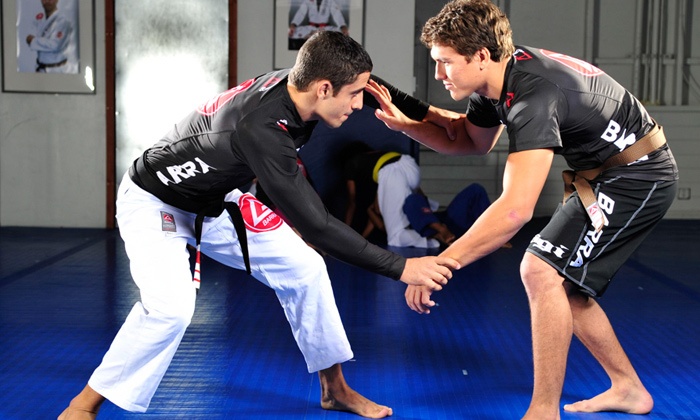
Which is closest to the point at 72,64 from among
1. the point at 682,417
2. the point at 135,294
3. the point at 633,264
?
the point at 135,294

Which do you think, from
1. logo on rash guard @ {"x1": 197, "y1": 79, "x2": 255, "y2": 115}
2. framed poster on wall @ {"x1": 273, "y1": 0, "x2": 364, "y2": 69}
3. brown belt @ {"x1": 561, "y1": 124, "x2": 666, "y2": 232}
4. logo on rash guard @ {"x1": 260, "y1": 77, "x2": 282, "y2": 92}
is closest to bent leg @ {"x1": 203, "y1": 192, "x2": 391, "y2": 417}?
logo on rash guard @ {"x1": 197, "y1": 79, "x2": 255, "y2": 115}

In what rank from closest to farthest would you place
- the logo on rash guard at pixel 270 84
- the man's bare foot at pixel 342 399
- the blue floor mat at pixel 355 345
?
the logo on rash guard at pixel 270 84
the man's bare foot at pixel 342 399
the blue floor mat at pixel 355 345

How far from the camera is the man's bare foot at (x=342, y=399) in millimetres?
2821

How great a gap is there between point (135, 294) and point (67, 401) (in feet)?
6.03

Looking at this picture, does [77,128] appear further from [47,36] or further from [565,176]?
[565,176]

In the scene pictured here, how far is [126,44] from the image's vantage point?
299 inches

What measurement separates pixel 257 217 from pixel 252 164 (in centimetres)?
42

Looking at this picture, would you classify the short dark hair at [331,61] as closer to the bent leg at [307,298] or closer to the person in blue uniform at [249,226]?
the person in blue uniform at [249,226]

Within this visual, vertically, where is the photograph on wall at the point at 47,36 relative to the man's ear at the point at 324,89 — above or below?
above

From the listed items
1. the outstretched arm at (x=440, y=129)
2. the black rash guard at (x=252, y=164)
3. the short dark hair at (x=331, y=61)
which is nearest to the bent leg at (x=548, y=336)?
the black rash guard at (x=252, y=164)

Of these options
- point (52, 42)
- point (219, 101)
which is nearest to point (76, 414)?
point (219, 101)

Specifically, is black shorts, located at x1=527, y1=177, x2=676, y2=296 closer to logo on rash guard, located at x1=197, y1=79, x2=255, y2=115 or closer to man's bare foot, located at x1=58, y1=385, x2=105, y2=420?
logo on rash guard, located at x1=197, y1=79, x2=255, y2=115

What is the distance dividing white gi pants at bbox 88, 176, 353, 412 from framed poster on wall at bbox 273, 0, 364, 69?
492cm

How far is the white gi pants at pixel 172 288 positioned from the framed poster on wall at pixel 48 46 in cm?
519
